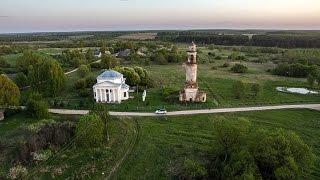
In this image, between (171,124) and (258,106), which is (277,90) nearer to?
(258,106)

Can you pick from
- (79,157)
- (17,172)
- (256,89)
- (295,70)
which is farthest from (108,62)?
(17,172)

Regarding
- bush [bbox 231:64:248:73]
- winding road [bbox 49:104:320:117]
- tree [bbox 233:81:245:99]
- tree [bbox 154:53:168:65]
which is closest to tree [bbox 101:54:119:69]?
tree [bbox 154:53:168:65]

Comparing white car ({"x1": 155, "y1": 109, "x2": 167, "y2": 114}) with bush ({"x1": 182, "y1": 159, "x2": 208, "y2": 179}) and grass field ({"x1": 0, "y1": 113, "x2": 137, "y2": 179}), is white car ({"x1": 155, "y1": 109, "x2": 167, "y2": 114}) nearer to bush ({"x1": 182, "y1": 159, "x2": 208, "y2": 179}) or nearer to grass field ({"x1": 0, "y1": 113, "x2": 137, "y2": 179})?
grass field ({"x1": 0, "y1": 113, "x2": 137, "y2": 179})

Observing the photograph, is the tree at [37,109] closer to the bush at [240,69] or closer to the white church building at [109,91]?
the white church building at [109,91]

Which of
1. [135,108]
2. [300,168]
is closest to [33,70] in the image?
[135,108]

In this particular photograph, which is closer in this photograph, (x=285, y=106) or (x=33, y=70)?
(x=285, y=106)

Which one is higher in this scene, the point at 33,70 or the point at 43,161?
the point at 33,70

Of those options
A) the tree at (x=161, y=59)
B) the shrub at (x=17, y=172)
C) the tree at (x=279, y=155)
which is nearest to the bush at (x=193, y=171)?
the tree at (x=279, y=155)

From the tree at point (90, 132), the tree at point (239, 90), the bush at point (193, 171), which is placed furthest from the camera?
the tree at point (239, 90)
